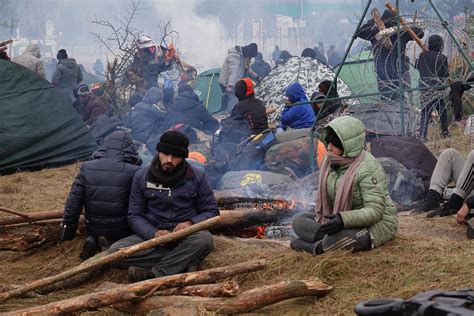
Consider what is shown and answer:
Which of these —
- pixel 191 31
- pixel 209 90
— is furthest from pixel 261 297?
pixel 191 31

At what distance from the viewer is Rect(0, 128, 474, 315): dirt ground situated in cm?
543

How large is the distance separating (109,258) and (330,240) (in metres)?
1.61

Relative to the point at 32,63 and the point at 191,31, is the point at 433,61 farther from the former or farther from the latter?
the point at 191,31

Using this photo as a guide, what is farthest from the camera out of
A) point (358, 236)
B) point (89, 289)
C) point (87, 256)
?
point (87, 256)

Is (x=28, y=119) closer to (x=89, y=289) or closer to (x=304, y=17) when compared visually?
(x=89, y=289)

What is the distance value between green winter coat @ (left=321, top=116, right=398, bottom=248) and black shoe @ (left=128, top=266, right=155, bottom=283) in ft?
5.04

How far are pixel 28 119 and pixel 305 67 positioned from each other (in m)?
5.49

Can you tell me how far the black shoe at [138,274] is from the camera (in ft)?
21.7

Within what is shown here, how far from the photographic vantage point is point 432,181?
8281 millimetres

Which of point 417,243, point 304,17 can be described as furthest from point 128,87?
point 304,17

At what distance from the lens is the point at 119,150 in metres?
7.29

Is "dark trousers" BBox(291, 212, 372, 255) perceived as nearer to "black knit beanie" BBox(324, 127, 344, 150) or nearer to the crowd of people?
the crowd of people

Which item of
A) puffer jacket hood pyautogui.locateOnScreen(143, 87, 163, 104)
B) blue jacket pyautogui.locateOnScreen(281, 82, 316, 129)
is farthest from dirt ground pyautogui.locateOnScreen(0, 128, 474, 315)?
puffer jacket hood pyautogui.locateOnScreen(143, 87, 163, 104)

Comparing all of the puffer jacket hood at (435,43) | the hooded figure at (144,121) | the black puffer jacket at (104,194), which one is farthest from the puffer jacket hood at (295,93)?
the black puffer jacket at (104,194)
